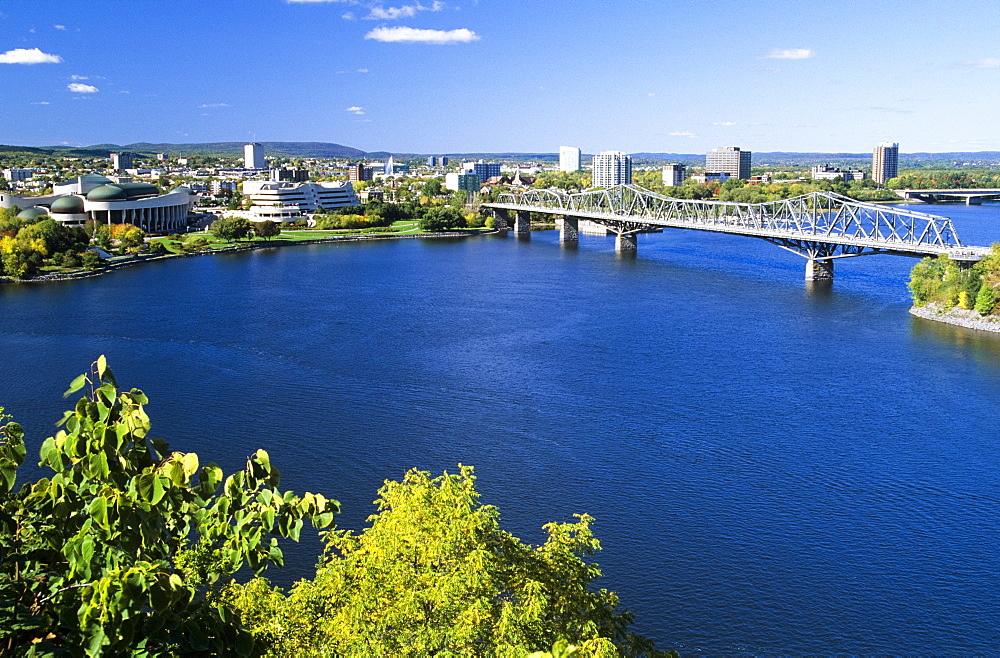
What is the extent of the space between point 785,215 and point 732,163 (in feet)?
144

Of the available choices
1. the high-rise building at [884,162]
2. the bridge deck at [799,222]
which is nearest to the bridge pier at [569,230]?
the bridge deck at [799,222]

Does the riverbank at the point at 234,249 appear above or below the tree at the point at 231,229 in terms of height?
below

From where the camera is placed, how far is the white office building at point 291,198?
93.4ft

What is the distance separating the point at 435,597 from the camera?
2570mm

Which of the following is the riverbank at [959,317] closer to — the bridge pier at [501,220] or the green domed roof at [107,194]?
the bridge pier at [501,220]

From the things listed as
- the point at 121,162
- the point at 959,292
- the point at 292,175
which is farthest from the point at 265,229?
the point at 121,162

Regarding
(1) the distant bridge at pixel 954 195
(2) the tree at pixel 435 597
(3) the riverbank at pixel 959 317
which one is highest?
(1) the distant bridge at pixel 954 195

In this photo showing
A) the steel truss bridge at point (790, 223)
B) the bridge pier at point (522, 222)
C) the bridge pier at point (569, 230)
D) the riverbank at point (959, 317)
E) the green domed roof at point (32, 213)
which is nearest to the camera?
the riverbank at point (959, 317)

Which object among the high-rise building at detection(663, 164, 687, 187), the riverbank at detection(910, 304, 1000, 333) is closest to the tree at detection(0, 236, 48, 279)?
the riverbank at detection(910, 304, 1000, 333)

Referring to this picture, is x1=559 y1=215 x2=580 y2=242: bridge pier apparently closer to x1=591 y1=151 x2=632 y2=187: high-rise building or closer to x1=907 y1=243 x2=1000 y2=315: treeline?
x1=907 y1=243 x2=1000 y2=315: treeline

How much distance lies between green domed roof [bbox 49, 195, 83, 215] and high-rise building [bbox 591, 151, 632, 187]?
37056 mm

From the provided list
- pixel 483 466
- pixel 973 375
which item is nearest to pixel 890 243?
pixel 973 375

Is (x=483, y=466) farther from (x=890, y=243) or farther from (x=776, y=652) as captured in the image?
(x=890, y=243)

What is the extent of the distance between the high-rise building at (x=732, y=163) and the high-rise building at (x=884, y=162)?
795cm
